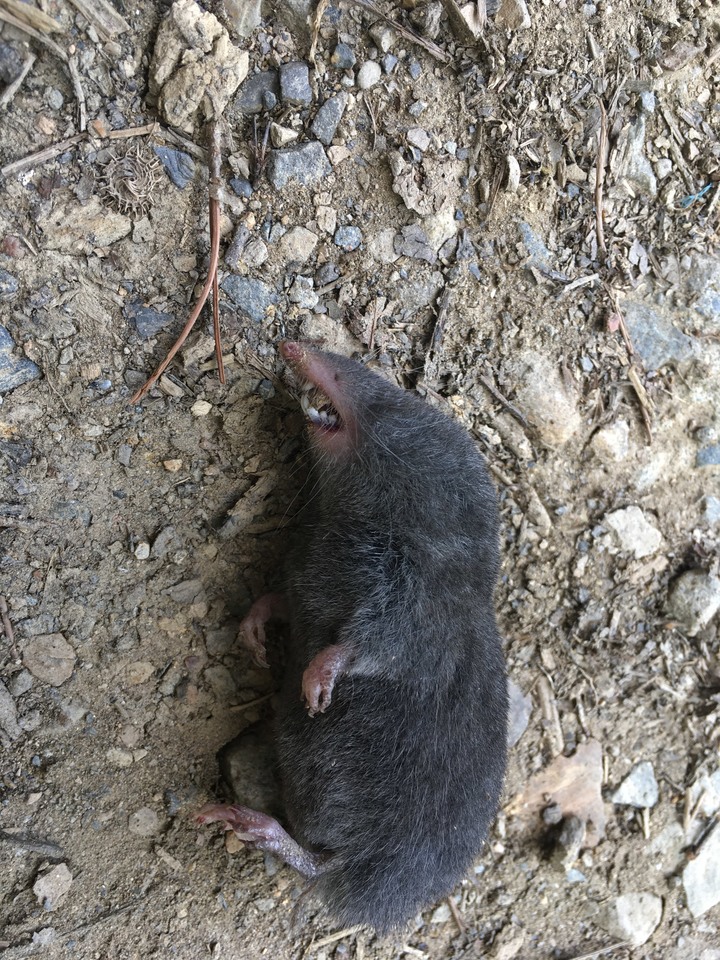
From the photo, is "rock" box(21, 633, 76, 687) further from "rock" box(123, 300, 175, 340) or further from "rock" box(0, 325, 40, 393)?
"rock" box(123, 300, 175, 340)

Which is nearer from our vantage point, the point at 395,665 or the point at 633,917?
the point at 395,665

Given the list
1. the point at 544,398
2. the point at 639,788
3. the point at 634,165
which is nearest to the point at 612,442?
the point at 544,398

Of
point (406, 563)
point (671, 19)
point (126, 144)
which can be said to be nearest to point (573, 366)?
point (406, 563)

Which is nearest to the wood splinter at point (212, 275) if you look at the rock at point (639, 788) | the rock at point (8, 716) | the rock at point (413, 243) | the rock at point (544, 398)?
the rock at point (413, 243)

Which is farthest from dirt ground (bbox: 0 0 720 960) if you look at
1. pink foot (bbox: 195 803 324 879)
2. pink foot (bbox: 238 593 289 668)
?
pink foot (bbox: 195 803 324 879)

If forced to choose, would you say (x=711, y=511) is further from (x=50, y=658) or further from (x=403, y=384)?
(x=50, y=658)

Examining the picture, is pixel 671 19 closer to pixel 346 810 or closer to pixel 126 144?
pixel 126 144
